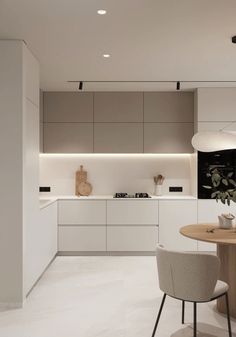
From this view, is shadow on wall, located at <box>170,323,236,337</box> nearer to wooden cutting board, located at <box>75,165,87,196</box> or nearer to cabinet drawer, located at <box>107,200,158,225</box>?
cabinet drawer, located at <box>107,200,158,225</box>

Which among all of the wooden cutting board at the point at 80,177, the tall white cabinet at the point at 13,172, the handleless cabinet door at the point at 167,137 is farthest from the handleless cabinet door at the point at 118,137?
the tall white cabinet at the point at 13,172

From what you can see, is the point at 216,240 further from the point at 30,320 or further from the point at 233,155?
the point at 233,155

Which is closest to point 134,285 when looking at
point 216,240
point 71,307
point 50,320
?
point 71,307

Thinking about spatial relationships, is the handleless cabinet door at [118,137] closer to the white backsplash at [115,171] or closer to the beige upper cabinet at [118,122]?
the beige upper cabinet at [118,122]

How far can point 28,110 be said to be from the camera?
12.6 ft

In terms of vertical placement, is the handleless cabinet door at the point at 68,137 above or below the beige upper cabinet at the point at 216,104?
below

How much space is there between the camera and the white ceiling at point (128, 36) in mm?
2854

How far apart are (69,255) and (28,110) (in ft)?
8.79

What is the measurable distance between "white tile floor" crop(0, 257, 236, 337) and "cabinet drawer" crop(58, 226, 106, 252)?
696 millimetres

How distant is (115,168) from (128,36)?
2.97 m

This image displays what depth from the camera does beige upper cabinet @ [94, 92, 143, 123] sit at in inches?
231

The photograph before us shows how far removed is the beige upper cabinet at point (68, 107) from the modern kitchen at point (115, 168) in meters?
0.02

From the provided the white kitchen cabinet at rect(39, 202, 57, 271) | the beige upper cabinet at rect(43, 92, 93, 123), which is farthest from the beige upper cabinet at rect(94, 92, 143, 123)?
the white kitchen cabinet at rect(39, 202, 57, 271)

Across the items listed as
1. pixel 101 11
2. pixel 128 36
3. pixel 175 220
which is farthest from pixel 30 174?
pixel 175 220
